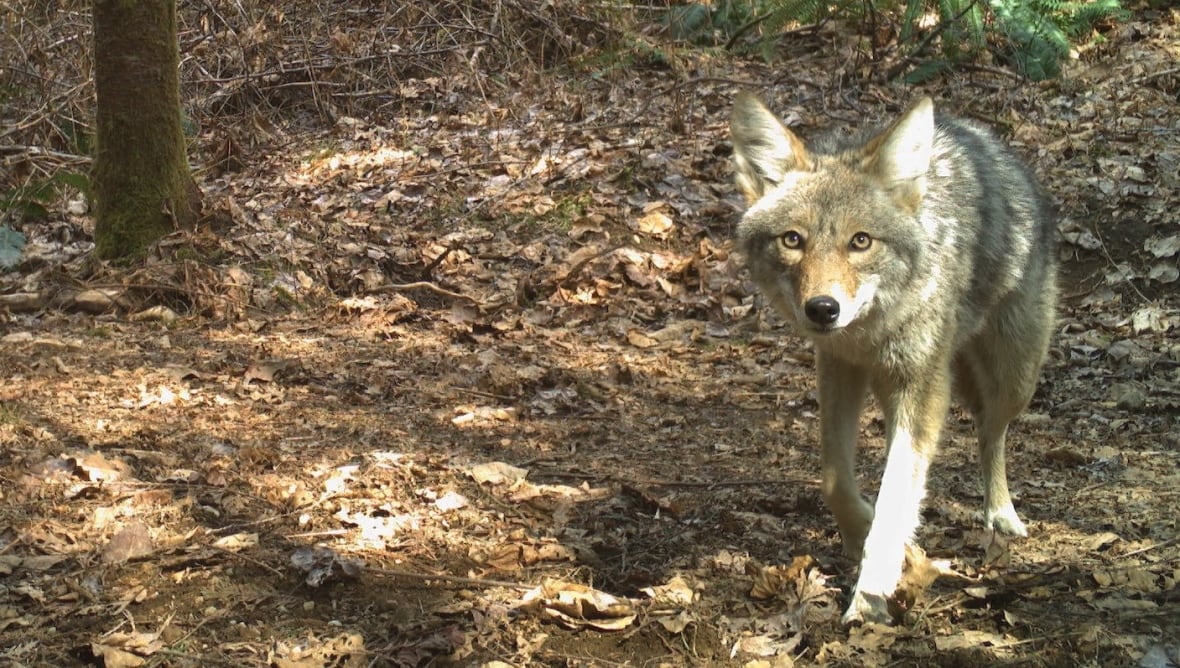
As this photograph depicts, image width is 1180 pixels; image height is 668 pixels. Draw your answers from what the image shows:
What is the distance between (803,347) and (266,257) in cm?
448

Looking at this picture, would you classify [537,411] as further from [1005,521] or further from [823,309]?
[823,309]

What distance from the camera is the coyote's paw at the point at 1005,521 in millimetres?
5191

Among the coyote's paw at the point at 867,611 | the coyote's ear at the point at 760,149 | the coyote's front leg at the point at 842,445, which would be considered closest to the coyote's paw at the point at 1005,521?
the coyote's front leg at the point at 842,445

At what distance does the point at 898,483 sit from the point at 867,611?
1.97 feet

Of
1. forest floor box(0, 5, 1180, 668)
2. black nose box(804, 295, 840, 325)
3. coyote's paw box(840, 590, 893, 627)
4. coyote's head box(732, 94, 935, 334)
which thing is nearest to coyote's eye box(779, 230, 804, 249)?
coyote's head box(732, 94, 935, 334)

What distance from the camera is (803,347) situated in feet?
27.2

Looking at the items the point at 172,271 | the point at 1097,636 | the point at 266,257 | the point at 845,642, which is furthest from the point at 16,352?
the point at 1097,636

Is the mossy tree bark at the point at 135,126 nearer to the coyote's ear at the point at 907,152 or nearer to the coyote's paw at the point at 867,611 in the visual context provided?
the coyote's ear at the point at 907,152

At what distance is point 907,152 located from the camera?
4.66 meters

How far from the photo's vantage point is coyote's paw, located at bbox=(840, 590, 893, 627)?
4.13 metres

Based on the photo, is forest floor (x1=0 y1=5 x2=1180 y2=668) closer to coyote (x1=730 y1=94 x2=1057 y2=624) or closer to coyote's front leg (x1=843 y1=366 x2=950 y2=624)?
coyote's front leg (x1=843 y1=366 x2=950 y2=624)

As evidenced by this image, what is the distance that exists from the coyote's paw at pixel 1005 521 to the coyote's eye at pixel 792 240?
1.89m

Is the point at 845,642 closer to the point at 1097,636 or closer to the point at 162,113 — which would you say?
the point at 1097,636

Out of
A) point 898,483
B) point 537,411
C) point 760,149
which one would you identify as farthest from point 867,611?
point 537,411
